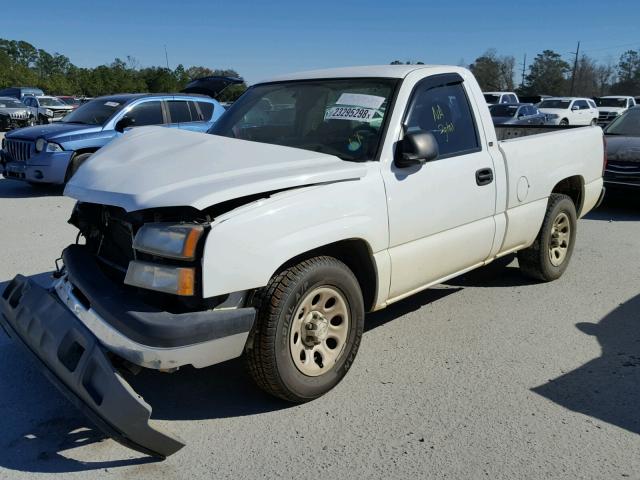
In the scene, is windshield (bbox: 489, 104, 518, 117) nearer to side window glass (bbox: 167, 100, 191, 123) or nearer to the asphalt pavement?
side window glass (bbox: 167, 100, 191, 123)

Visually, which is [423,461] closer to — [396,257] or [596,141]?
[396,257]

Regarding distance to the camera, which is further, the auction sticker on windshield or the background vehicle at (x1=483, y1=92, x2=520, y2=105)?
the background vehicle at (x1=483, y1=92, x2=520, y2=105)

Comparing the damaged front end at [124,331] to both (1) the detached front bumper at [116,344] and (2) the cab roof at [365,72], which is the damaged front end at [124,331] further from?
(2) the cab roof at [365,72]

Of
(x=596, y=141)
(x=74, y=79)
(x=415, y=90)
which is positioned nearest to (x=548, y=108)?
(x=596, y=141)

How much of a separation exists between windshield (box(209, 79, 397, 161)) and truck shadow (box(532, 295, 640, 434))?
1.86 meters

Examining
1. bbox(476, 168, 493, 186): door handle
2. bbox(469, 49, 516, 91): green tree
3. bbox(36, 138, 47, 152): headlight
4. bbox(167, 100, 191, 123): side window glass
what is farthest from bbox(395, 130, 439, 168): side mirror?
bbox(469, 49, 516, 91): green tree

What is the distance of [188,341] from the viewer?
271 cm

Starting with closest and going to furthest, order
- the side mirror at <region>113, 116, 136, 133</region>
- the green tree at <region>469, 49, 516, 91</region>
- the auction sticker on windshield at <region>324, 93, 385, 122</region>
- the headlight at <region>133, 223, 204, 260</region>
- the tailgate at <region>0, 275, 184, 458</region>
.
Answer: the tailgate at <region>0, 275, 184, 458</region> < the headlight at <region>133, 223, 204, 260</region> < the auction sticker on windshield at <region>324, 93, 385, 122</region> < the side mirror at <region>113, 116, 136, 133</region> < the green tree at <region>469, 49, 516, 91</region>

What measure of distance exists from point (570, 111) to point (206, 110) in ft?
71.6

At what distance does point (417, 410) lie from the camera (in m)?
3.30

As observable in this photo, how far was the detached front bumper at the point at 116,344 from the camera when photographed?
2.58 meters

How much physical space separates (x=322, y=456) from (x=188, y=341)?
2.89 feet

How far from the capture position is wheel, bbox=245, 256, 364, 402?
3004 mm

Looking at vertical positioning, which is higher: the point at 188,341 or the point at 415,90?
the point at 415,90
